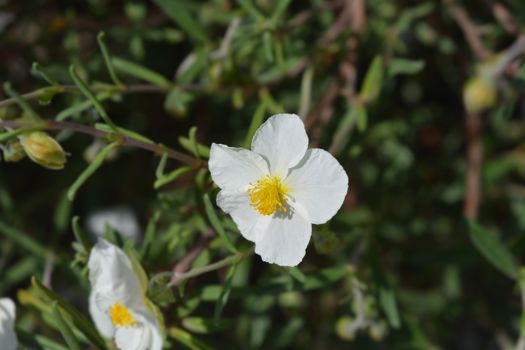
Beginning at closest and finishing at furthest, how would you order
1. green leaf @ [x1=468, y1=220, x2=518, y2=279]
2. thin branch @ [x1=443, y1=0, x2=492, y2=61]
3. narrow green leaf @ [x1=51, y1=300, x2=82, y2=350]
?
narrow green leaf @ [x1=51, y1=300, x2=82, y2=350] < green leaf @ [x1=468, y1=220, x2=518, y2=279] < thin branch @ [x1=443, y1=0, x2=492, y2=61]

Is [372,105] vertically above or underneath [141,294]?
underneath

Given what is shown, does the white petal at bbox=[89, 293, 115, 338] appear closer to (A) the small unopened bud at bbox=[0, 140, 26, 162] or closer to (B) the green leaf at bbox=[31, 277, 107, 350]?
(B) the green leaf at bbox=[31, 277, 107, 350]

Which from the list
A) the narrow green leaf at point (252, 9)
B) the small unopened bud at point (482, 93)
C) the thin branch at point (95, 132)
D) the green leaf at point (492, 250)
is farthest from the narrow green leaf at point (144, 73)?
the green leaf at point (492, 250)

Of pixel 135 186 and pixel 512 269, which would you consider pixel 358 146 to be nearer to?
pixel 512 269

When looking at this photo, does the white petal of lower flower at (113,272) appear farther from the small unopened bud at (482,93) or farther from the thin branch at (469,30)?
the thin branch at (469,30)

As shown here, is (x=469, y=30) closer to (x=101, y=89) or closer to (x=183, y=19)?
(x=183, y=19)

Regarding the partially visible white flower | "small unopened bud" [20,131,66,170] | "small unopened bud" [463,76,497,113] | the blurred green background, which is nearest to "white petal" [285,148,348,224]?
the blurred green background

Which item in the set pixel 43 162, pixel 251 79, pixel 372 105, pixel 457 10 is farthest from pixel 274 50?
pixel 43 162
